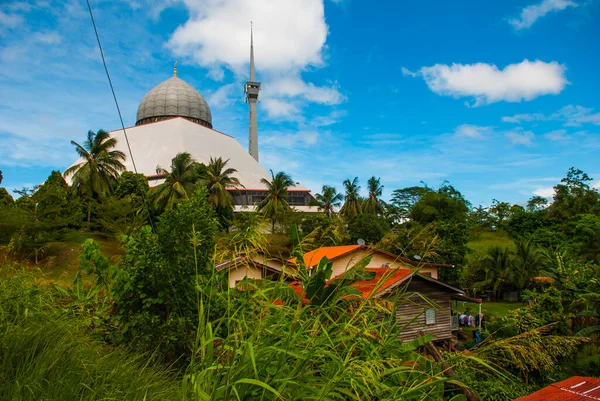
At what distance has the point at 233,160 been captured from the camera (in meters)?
63.5

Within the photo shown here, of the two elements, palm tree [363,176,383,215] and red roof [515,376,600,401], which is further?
palm tree [363,176,383,215]

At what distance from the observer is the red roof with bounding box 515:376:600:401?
452 cm

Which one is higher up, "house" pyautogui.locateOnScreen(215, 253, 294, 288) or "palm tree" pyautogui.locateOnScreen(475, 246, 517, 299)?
"house" pyautogui.locateOnScreen(215, 253, 294, 288)

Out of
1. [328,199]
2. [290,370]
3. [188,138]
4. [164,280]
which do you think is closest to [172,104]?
[188,138]

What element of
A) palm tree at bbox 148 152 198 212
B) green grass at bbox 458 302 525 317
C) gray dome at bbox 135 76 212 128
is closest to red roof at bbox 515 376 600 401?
green grass at bbox 458 302 525 317

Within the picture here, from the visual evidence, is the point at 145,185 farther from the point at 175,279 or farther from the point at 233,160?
the point at 175,279

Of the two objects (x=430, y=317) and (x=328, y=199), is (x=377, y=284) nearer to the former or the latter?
(x=430, y=317)

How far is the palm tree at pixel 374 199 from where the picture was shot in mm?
48969

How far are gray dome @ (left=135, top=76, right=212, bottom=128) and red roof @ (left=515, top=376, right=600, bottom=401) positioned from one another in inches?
2680

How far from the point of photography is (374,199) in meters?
50.1

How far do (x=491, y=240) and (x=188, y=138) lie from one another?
42.4 meters

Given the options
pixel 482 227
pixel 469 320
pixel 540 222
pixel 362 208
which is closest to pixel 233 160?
pixel 362 208

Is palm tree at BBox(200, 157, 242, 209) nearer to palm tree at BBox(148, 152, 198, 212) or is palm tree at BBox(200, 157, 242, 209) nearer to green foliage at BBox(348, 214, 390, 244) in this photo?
palm tree at BBox(148, 152, 198, 212)

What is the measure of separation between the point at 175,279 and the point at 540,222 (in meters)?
45.3
